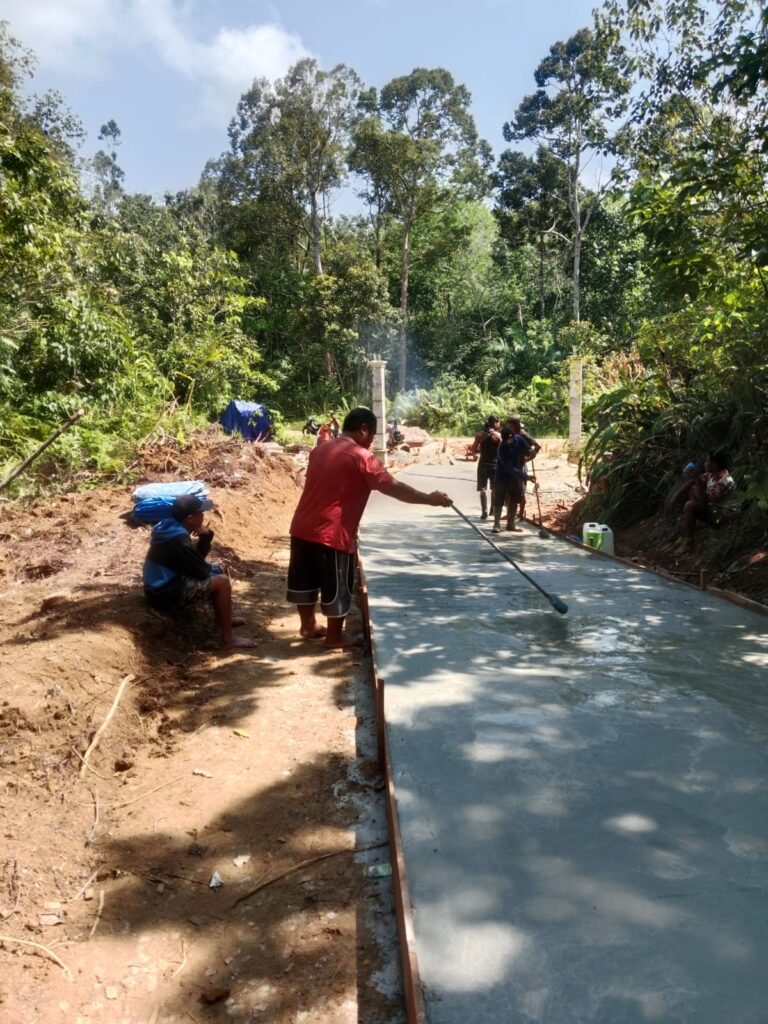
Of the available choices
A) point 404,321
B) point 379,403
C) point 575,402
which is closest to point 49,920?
point 379,403

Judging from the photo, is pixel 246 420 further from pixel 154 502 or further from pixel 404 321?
pixel 404 321

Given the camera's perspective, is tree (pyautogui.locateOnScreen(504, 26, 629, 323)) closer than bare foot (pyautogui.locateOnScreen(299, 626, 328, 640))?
No

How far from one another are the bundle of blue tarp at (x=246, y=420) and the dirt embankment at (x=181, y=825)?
13165mm

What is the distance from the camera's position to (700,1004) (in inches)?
69.2

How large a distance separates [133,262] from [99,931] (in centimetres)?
2113

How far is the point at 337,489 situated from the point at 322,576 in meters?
0.61

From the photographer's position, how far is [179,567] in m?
5.13

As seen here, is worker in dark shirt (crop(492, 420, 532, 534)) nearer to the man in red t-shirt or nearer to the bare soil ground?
the bare soil ground

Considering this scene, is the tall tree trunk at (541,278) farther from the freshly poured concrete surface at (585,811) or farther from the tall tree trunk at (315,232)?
the freshly poured concrete surface at (585,811)

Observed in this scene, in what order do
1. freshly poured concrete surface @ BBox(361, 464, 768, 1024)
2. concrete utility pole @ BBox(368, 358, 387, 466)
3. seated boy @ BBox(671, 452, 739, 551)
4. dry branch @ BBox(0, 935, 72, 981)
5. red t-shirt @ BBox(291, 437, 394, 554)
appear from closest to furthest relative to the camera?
freshly poured concrete surface @ BBox(361, 464, 768, 1024) → dry branch @ BBox(0, 935, 72, 981) → red t-shirt @ BBox(291, 437, 394, 554) → seated boy @ BBox(671, 452, 739, 551) → concrete utility pole @ BBox(368, 358, 387, 466)

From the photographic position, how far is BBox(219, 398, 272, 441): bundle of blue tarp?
63.0 feet

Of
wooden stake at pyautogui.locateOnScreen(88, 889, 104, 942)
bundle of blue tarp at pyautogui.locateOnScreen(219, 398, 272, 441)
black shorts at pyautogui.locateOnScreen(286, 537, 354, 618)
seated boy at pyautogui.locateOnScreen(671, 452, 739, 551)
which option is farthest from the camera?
bundle of blue tarp at pyautogui.locateOnScreen(219, 398, 272, 441)

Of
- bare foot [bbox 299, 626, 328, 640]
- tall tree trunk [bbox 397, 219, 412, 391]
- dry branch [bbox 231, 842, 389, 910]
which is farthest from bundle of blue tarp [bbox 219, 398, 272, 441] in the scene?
dry branch [bbox 231, 842, 389, 910]

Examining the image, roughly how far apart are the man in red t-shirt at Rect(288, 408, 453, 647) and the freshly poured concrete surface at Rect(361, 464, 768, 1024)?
458 mm
